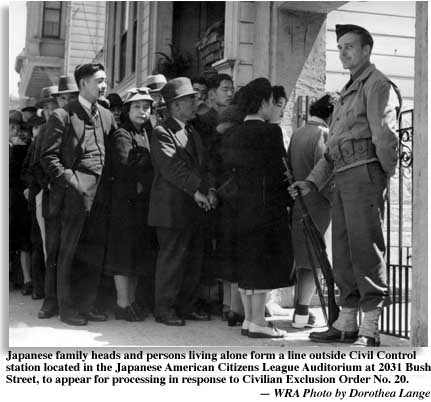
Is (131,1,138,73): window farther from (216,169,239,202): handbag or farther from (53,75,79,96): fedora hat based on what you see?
(216,169,239,202): handbag

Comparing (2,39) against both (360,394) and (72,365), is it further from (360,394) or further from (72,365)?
(360,394)

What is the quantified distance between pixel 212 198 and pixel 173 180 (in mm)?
351

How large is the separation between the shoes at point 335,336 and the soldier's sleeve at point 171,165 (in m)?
1.48

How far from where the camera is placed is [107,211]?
578cm

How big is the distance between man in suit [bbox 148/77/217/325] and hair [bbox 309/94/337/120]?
3.30 ft

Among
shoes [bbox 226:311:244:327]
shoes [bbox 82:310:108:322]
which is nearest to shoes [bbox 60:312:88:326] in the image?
shoes [bbox 82:310:108:322]

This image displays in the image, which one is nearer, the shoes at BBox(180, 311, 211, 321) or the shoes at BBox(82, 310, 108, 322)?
the shoes at BBox(82, 310, 108, 322)

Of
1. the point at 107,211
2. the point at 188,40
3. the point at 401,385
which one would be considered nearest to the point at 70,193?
the point at 107,211

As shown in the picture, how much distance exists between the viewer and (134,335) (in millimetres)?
5090

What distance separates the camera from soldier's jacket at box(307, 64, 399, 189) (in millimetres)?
4441

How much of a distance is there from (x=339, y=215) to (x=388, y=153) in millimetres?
622

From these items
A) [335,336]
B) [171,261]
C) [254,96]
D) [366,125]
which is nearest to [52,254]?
[171,261]

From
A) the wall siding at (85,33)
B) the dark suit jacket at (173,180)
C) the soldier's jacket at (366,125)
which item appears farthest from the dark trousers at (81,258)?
the wall siding at (85,33)

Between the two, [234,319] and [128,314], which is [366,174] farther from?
[128,314]
